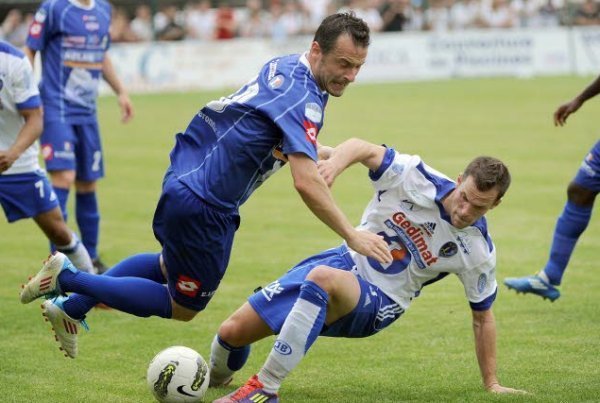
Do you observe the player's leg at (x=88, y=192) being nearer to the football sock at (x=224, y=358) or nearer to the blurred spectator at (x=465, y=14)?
the football sock at (x=224, y=358)

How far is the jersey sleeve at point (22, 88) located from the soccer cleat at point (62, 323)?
1.88 meters

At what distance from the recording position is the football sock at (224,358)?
6211mm

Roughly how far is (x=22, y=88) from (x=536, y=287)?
13.3 ft

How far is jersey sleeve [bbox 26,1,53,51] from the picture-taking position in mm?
9500

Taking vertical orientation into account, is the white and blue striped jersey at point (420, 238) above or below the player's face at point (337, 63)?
below

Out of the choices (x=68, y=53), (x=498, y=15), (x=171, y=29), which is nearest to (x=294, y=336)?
(x=68, y=53)

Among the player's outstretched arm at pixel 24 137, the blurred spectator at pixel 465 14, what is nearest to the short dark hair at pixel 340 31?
the player's outstretched arm at pixel 24 137

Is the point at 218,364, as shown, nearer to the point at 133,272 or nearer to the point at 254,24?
the point at 133,272

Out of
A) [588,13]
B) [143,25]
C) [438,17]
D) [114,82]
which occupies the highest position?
[114,82]

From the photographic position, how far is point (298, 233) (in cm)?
1165

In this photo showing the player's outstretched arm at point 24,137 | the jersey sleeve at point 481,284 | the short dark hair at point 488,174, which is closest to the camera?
the short dark hair at point 488,174

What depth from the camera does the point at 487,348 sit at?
604 centimetres

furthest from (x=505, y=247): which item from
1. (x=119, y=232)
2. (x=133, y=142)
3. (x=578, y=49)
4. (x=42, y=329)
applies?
(x=578, y=49)

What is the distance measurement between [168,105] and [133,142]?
563 cm
